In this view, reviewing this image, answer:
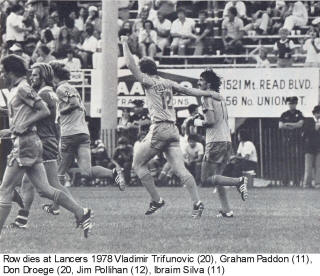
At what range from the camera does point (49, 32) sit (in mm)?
30094

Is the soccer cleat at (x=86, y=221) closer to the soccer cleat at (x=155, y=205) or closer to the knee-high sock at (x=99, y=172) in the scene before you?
the soccer cleat at (x=155, y=205)

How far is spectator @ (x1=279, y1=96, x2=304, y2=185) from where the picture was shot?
25766 mm

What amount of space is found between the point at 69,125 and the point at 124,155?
10.1 meters

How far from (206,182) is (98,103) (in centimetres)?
1265

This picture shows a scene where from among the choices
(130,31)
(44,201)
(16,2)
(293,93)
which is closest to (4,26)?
(16,2)

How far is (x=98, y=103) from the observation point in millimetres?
28016

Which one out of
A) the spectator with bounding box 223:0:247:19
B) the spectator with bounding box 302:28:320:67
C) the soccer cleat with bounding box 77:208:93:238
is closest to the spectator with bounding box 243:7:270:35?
the spectator with bounding box 223:0:247:19

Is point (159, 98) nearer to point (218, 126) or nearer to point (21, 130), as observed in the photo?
point (218, 126)

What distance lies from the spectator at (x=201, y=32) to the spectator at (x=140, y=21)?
4.97 feet

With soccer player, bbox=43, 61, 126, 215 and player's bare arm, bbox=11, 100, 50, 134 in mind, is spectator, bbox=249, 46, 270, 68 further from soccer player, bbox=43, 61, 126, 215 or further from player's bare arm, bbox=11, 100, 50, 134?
player's bare arm, bbox=11, 100, 50, 134

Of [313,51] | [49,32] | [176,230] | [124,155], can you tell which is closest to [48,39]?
[49,32]

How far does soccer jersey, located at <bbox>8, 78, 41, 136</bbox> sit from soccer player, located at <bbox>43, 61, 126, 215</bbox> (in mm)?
3124

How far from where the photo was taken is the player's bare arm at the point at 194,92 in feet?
49.7

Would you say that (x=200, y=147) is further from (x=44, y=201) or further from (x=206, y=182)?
(x=206, y=182)
